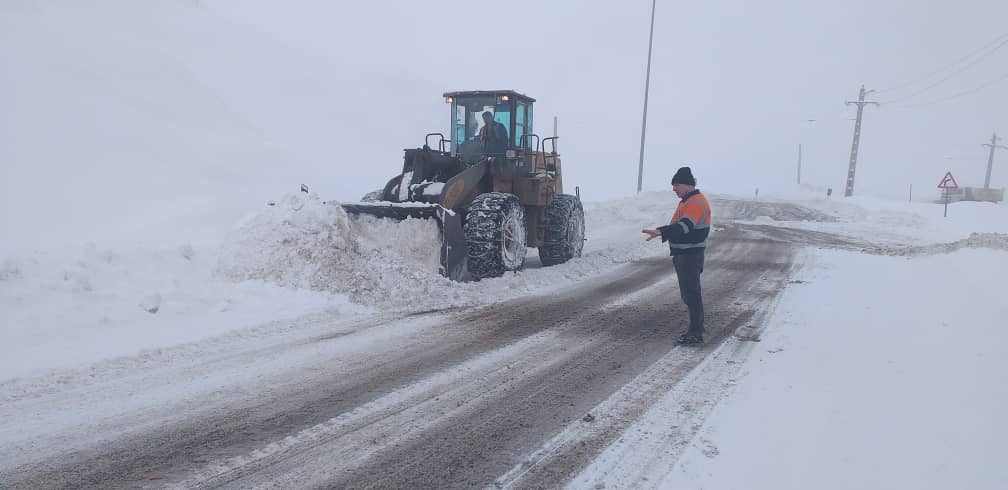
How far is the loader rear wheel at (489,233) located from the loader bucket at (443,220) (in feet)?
0.48

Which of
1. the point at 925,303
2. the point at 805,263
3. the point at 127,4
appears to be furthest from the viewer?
the point at 127,4

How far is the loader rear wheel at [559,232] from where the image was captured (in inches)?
445

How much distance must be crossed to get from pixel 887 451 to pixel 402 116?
44.8 m

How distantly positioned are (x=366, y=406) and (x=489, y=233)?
4.87 meters

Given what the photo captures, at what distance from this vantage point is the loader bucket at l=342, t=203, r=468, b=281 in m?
8.67

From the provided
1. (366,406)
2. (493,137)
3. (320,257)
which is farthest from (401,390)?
(493,137)

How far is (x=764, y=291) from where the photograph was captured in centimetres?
900

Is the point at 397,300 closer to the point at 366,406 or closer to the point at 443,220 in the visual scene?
the point at 443,220

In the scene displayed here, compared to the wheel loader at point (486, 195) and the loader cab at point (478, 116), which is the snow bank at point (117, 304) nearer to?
the wheel loader at point (486, 195)

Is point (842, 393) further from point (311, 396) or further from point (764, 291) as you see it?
point (764, 291)

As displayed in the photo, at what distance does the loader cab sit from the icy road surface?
15.2 ft

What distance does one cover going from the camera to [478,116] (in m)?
10.9

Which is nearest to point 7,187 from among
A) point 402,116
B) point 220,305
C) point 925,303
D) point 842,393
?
point 220,305

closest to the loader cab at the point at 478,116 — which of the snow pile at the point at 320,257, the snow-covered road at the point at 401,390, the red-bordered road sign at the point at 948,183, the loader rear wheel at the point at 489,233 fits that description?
the loader rear wheel at the point at 489,233
